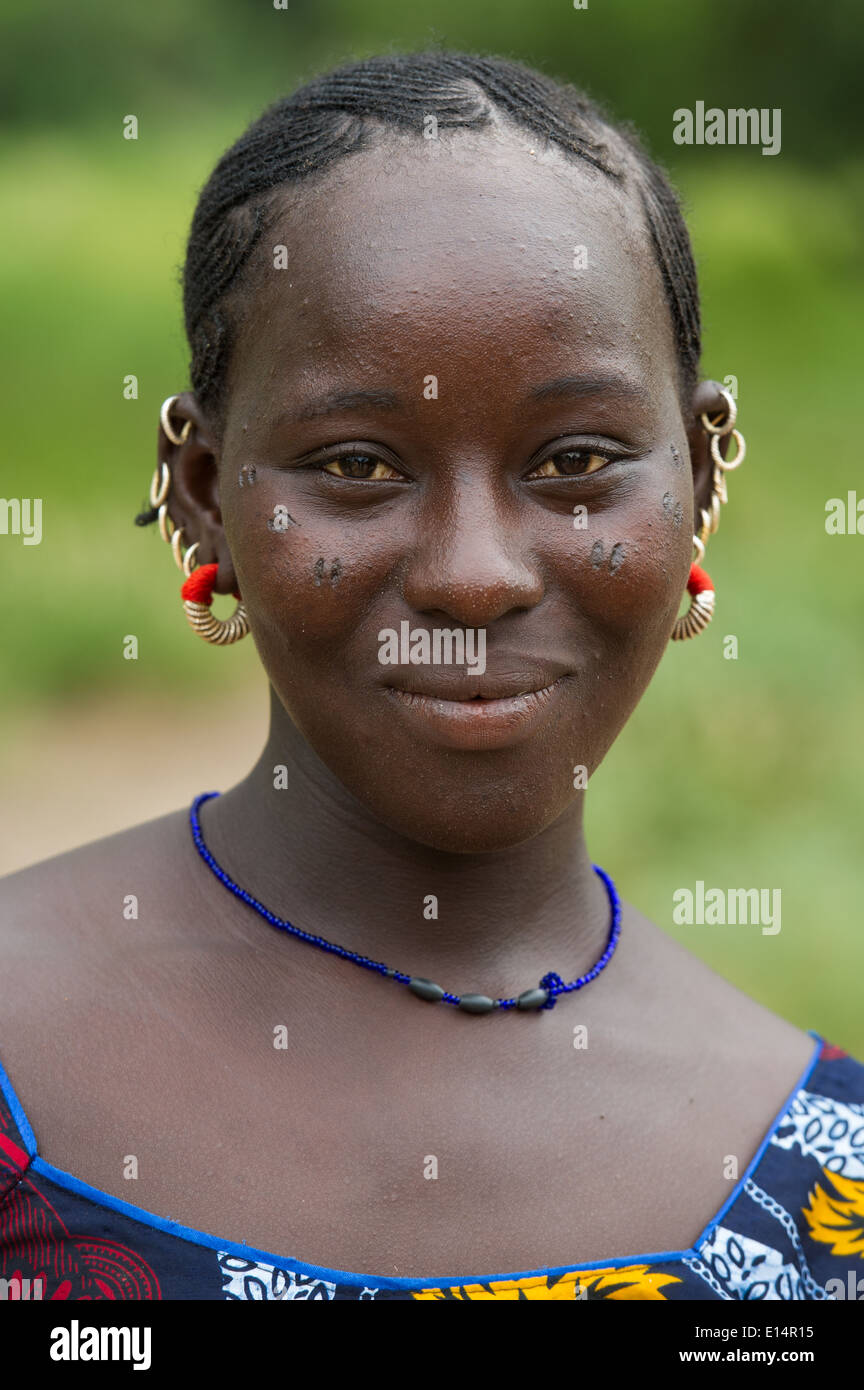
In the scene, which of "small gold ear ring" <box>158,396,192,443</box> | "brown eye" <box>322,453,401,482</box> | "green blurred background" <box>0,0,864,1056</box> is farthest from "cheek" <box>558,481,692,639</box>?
"green blurred background" <box>0,0,864,1056</box>

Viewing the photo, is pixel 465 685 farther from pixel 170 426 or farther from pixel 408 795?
pixel 170 426

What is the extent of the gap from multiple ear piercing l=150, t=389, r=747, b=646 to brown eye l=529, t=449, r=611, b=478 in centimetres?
27

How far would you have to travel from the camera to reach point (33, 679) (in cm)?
702

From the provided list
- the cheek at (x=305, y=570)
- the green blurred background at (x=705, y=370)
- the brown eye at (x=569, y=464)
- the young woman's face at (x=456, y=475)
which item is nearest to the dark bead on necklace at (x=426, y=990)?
the young woman's face at (x=456, y=475)

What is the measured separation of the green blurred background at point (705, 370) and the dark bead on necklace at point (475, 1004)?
3.37 meters

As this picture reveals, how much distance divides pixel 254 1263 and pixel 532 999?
1.74 feet

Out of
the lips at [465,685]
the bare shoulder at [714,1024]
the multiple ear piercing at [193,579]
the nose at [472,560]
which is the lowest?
the bare shoulder at [714,1024]

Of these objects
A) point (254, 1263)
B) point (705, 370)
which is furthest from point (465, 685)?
point (705, 370)

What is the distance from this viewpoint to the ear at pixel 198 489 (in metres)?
2.17

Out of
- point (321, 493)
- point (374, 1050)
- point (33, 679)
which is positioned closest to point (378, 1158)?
point (374, 1050)

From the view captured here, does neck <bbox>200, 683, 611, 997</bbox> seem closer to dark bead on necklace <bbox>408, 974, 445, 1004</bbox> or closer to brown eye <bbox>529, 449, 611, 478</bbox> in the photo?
dark bead on necklace <bbox>408, 974, 445, 1004</bbox>

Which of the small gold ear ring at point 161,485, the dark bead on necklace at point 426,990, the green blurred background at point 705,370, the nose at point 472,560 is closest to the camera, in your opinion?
the nose at point 472,560

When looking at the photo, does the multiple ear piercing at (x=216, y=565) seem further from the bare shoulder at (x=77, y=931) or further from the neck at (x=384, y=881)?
the bare shoulder at (x=77, y=931)
